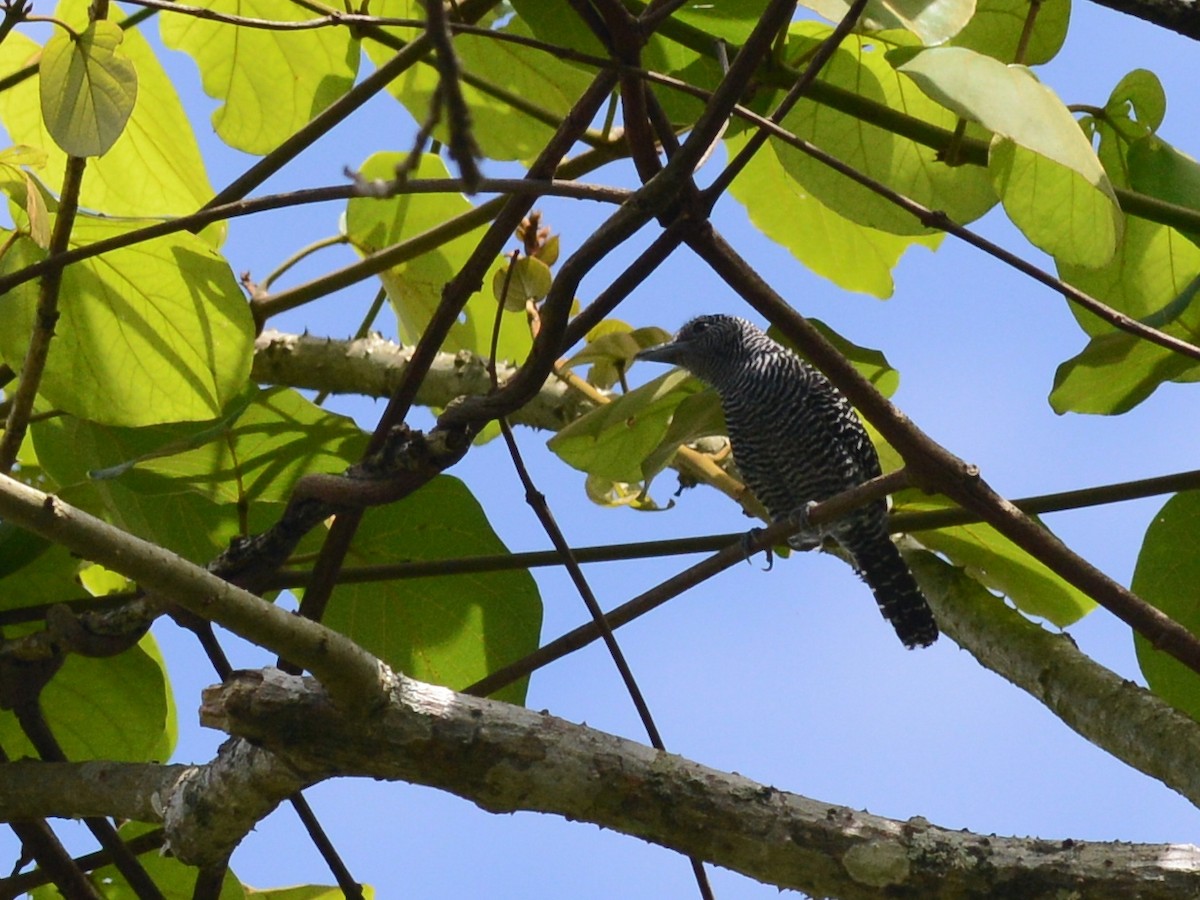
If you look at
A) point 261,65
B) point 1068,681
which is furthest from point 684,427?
point 261,65

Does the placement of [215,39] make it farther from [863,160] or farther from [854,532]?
[854,532]

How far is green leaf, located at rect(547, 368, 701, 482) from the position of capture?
2.18m

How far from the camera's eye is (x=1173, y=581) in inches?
85.1

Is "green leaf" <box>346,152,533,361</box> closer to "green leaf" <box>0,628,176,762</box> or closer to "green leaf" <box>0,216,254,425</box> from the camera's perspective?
"green leaf" <box>0,216,254,425</box>

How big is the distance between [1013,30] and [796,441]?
5.60ft

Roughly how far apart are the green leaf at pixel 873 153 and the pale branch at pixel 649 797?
1.06 metres

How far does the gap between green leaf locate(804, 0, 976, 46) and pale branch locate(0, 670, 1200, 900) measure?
0.87 meters

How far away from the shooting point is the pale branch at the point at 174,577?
1.18 metres

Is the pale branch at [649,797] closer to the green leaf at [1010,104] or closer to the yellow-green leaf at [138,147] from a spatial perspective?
the green leaf at [1010,104]

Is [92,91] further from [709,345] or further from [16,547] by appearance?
[709,345]

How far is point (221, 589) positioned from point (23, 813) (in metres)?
0.80

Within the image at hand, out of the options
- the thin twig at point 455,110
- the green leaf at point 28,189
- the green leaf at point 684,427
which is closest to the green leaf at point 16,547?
the green leaf at point 28,189

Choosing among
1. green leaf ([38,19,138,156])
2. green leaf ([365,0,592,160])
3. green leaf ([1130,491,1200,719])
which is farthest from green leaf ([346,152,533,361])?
green leaf ([1130,491,1200,719])

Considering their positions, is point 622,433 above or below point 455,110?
above
